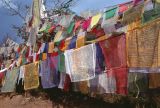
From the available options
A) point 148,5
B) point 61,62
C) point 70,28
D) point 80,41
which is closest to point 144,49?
point 148,5

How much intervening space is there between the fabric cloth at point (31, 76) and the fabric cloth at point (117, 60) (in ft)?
14.2

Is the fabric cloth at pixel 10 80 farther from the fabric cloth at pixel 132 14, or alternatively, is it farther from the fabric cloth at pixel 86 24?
the fabric cloth at pixel 132 14

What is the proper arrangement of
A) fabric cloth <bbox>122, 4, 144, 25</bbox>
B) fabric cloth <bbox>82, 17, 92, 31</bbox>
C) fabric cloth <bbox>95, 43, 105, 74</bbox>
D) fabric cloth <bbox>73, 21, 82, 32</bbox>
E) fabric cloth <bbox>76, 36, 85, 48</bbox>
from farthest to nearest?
fabric cloth <bbox>73, 21, 82, 32</bbox> < fabric cloth <bbox>82, 17, 92, 31</bbox> < fabric cloth <bbox>76, 36, 85, 48</bbox> < fabric cloth <bbox>95, 43, 105, 74</bbox> < fabric cloth <bbox>122, 4, 144, 25</bbox>

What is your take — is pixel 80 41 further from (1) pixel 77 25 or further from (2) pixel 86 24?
(1) pixel 77 25

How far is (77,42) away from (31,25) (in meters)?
4.71

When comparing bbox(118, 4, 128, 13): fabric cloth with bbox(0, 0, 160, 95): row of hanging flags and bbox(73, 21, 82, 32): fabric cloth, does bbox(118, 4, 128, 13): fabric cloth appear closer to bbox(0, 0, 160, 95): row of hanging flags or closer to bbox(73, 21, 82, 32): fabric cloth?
bbox(0, 0, 160, 95): row of hanging flags

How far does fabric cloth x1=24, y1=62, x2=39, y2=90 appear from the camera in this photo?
1244cm

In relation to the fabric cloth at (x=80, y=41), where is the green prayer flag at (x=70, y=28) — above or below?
above

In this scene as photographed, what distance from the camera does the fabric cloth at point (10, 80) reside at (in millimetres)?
14258

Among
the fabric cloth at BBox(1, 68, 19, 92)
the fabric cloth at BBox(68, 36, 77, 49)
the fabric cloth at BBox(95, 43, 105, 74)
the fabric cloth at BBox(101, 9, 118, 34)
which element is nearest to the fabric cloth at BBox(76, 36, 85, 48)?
the fabric cloth at BBox(68, 36, 77, 49)

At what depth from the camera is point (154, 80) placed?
7.46m

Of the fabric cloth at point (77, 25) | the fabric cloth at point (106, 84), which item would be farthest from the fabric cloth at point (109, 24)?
the fabric cloth at point (77, 25)

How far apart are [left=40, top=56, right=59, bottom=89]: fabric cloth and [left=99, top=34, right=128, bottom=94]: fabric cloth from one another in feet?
9.13

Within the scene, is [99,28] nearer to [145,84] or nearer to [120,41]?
[120,41]
